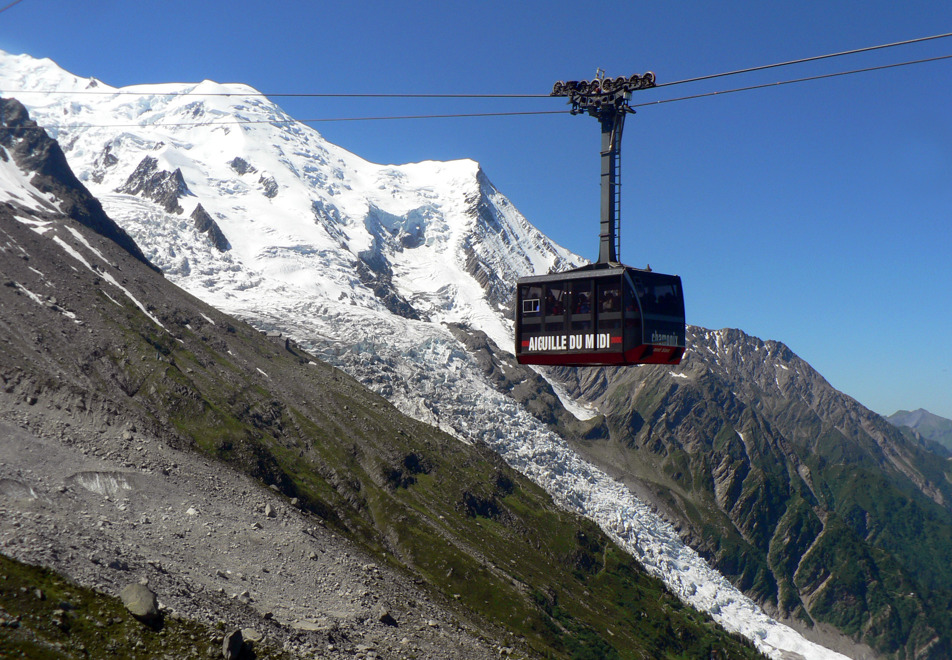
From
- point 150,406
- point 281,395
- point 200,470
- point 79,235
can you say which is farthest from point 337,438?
point 200,470

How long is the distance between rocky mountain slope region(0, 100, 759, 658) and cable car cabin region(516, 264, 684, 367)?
29.3 m

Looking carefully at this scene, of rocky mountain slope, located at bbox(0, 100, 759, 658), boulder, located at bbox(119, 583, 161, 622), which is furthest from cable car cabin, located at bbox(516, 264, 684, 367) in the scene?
rocky mountain slope, located at bbox(0, 100, 759, 658)

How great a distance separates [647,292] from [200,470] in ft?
217

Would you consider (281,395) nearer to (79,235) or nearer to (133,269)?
(133,269)

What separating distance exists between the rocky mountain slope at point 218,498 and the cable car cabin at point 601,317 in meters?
29.3

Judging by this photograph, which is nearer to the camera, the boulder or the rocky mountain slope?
the boulder

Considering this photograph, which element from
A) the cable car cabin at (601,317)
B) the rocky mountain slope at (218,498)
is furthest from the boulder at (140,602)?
the cable car cabin at (601,317)

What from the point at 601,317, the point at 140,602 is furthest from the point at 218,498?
the point at 601,317

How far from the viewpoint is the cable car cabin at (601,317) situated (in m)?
37.7

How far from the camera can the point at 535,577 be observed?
172 m

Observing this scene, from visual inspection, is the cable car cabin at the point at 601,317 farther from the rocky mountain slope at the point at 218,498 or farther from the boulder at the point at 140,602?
the rocky mountain slope at the point at 218,498

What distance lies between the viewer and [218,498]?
82.7 m

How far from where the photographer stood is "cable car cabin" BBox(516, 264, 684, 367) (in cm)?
3769

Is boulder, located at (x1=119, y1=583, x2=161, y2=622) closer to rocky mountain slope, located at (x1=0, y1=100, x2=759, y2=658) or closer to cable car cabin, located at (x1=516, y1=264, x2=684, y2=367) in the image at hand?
rocky mountain slope, located at (x1=0, y1=100, x2=759, y2=658)
